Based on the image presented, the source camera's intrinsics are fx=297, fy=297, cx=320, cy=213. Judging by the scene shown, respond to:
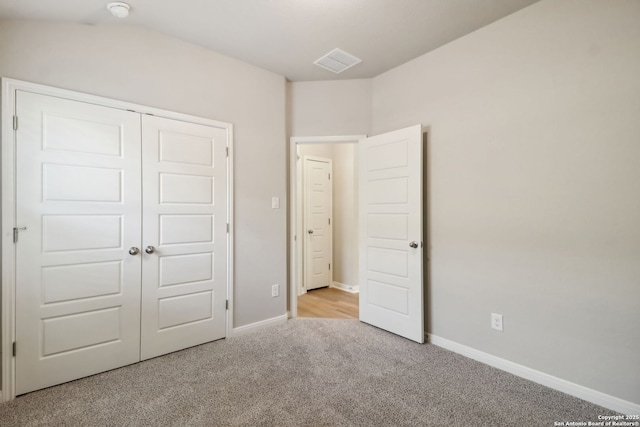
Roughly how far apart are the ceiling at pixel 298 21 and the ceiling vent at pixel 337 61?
59 mm

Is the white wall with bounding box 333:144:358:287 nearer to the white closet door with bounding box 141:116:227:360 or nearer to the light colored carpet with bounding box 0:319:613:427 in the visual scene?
the light colored carpet with bounding box 0:319:613:427

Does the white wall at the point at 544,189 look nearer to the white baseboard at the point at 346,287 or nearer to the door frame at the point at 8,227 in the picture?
the white baseboard at the point at 346,287

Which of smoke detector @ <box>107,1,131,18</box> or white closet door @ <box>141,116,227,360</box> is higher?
smoke detector @ <box>107,1,131,18</box>

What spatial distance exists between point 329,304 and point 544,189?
2.78 meters

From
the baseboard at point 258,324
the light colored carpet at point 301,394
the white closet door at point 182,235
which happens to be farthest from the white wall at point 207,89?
the light colored carpet at point 301,394

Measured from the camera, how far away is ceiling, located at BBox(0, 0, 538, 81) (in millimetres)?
2121

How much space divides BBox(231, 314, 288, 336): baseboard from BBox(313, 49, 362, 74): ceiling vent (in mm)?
2720

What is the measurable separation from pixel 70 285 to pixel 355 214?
138 inches

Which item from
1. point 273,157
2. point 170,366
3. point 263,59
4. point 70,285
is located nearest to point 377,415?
point 170,366

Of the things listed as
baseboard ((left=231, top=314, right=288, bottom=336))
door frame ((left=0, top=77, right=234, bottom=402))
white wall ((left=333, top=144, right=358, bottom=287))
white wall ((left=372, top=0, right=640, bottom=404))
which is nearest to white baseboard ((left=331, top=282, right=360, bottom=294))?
white wall ((left=333, top=144, right=358, bottom=287))

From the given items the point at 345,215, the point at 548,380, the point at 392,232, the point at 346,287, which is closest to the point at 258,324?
the point at 392,232

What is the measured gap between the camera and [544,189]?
2.11 metres

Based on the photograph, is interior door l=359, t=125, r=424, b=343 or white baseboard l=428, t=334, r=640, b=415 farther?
interior door l=359, t=125, r=424, b=343

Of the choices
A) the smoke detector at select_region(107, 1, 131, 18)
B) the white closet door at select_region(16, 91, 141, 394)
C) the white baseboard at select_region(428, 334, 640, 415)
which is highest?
the smoke detector at select_region(107, 1, 131, 18)
